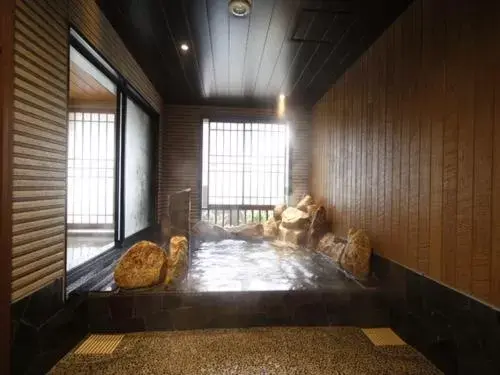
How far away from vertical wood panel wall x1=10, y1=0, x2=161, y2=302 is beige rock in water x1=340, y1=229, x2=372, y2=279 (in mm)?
2559

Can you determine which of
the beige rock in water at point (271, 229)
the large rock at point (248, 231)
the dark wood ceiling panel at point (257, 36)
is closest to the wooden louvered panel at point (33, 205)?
the dark wood ceiling panel at point (257, 36)

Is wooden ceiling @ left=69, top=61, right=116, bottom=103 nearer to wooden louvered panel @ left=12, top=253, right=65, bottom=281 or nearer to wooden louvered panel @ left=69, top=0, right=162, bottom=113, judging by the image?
wooden louvered panel @ left=69, top=0, right=162, bottom=113

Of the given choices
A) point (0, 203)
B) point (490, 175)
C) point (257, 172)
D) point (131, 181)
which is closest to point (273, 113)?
point (257, 172)

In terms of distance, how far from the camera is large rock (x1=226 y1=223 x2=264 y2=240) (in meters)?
4.86

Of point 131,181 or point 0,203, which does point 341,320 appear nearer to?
point 0,203

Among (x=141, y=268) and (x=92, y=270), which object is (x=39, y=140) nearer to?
(x=141, y=268)

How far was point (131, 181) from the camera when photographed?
12.5 feet

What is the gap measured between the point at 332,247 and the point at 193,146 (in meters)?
3.37

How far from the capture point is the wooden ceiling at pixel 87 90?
399 cm

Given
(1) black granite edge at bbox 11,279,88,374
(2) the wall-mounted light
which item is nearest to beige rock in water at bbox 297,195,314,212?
(2) the wall-mounted light

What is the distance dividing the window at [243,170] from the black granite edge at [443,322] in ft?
11.8

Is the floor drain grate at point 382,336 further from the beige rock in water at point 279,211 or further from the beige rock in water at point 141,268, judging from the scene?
the beige rock in water at point 279,211

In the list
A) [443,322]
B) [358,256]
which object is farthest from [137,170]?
[443,322]

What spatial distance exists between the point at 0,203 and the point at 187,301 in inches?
57.7
